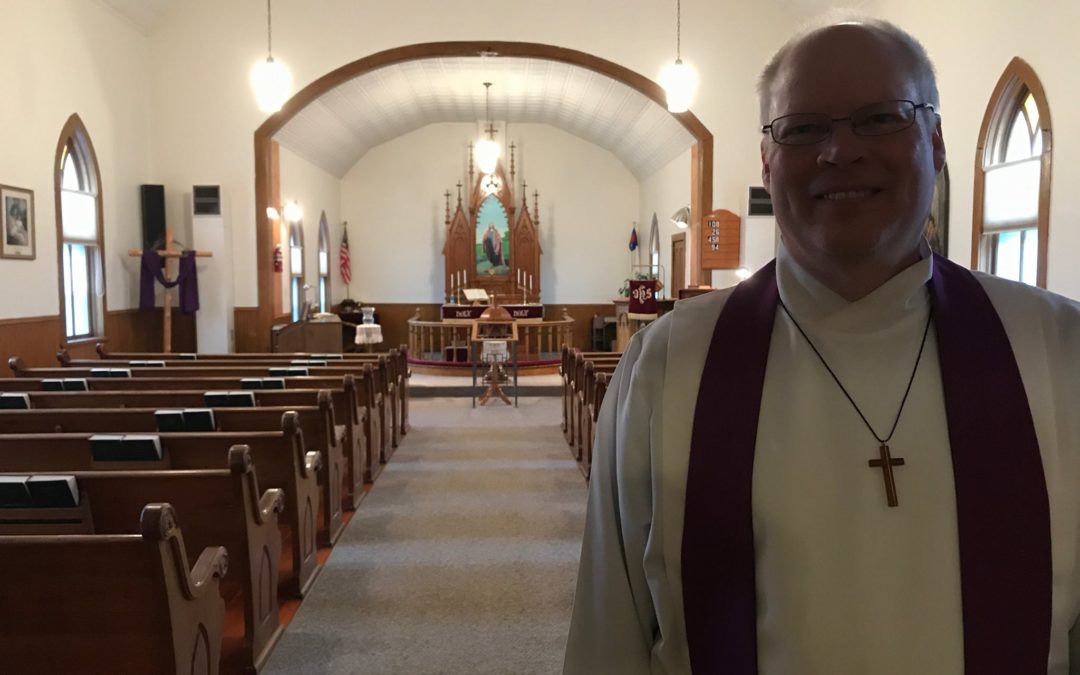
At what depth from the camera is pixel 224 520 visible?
9.02 ft

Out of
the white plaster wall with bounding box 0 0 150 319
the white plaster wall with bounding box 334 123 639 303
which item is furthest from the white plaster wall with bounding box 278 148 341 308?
the white plaster wall with bounding box 0 0 150 319

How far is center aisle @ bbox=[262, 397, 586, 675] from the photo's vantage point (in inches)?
118

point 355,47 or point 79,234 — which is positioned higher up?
point 355,47

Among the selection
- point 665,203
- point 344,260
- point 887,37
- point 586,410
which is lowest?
point 586,410

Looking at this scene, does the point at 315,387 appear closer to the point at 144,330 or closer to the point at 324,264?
the point at 144,330

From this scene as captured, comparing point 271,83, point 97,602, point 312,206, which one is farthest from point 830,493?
point 312,206

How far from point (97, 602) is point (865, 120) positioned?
6.99 feet

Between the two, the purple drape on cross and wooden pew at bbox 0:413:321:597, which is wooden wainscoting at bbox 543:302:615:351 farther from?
wooden pew at bbox 0:413:321:597

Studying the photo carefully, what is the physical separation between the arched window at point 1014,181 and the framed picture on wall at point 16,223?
26.4ft

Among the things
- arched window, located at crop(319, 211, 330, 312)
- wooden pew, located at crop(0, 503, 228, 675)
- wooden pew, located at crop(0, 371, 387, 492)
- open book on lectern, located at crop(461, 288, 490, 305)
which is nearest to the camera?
wooden pew, located at crop(0, 503, 228, 675)

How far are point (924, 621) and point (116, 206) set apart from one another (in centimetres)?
964

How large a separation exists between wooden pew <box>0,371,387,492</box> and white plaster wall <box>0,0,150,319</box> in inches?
94.3

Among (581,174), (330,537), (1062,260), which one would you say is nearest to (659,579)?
(330,537)

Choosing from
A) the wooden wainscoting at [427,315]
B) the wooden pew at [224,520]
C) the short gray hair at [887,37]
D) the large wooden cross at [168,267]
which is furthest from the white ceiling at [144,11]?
the short gray hair at [887,37]
